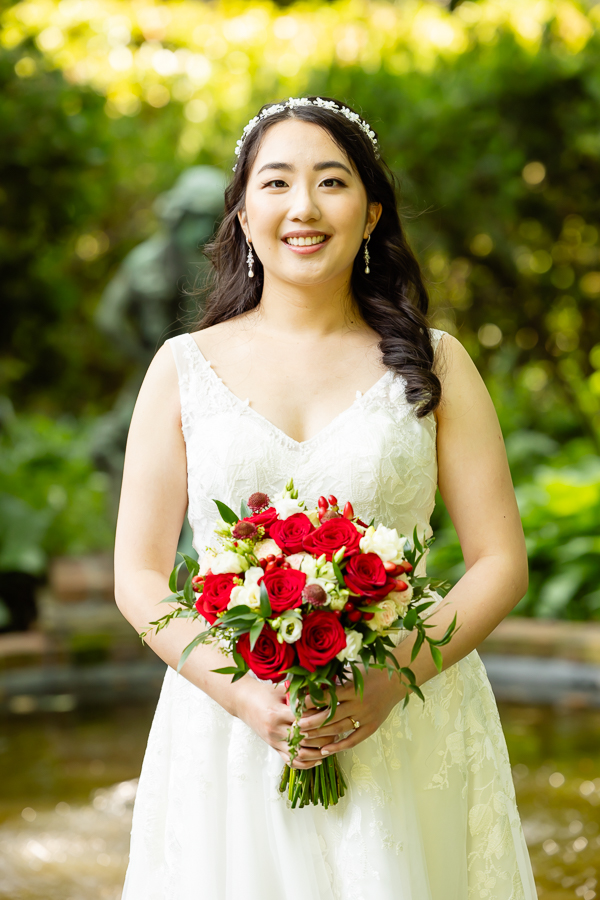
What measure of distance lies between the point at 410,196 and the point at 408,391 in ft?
25.4

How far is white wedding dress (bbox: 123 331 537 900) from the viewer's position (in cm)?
213

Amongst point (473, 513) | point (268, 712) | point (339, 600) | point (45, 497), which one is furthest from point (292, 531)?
point (45, 497)

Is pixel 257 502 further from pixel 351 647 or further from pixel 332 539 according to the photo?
pixel 351 647

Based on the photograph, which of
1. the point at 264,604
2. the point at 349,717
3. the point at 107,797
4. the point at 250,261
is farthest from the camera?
the point at 107,797

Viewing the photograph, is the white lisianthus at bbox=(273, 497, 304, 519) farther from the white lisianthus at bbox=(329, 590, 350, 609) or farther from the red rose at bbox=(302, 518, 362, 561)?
the white lisianthus at bbox=(329, 590, 350, 609)

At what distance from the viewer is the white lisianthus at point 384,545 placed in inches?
71.9

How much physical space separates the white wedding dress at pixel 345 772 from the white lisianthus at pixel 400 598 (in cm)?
46

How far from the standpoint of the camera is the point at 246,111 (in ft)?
37.9

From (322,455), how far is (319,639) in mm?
577

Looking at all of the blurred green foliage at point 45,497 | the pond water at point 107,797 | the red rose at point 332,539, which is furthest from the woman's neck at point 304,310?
the blurred green foliage at point 45,497

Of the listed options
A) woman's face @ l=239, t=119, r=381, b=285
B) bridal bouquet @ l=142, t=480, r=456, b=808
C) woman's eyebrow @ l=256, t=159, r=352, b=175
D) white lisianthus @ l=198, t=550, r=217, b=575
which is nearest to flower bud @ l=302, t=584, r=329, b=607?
bridal bouquet @ l=142, t=480, r=456, b=808

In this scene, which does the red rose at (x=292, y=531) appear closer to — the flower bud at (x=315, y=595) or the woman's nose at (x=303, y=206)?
the flower bud at (x=315, y=595)

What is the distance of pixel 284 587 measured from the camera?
1.79 m

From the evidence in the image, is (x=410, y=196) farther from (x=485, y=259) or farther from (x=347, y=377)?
(x=347, y=377)
